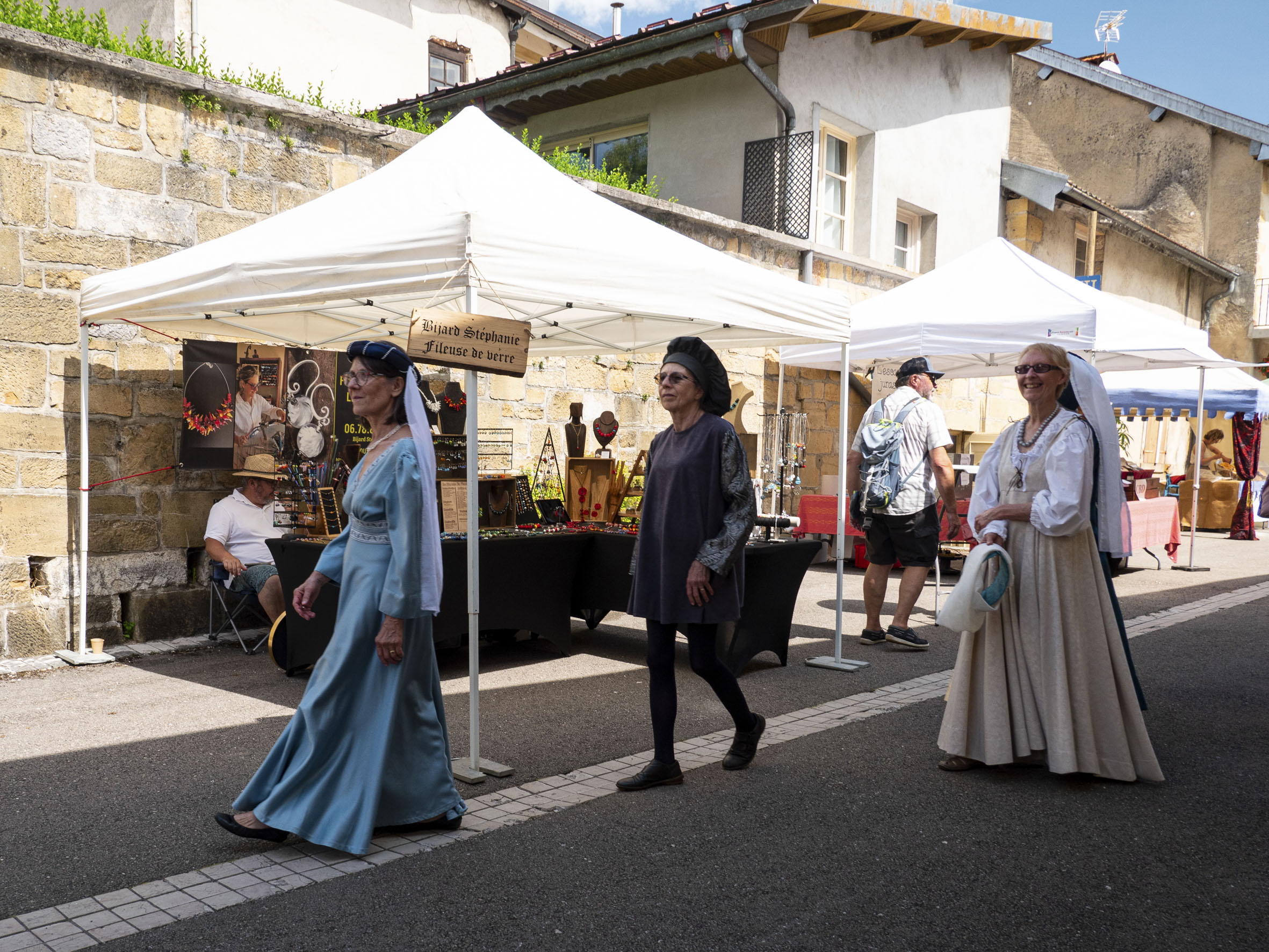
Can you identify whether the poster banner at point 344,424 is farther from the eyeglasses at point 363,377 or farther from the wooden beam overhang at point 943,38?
the wooden beam overhang at point 943,38

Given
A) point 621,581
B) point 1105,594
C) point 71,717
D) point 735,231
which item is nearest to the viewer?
point 1105,594

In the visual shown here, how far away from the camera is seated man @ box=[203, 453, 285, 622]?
694 centimetres

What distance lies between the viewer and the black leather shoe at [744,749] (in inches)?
184

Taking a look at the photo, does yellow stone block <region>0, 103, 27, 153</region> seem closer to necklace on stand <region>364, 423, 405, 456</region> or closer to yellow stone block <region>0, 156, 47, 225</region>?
yellow stone block <region>0, 156, 47, 225</region>

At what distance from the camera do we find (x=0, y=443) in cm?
647

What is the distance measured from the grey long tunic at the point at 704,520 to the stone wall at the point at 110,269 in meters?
4.29

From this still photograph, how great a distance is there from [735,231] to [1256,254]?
1701 cm

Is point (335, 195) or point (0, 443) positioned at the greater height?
point (335, 195)

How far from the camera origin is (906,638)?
7.54 meters

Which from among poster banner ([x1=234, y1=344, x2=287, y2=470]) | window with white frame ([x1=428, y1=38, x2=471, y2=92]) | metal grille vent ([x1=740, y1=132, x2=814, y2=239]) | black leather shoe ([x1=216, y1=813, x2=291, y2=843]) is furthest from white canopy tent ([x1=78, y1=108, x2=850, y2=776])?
window with white frame ([x1=428, y1=38, x2=471, y2=92])

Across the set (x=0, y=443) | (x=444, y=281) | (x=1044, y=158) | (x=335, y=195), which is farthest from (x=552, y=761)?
(x=1044, y=158)

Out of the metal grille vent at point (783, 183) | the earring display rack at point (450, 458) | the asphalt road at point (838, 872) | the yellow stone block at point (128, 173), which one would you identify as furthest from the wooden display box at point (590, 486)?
the metal grille vent at point (783, 183)

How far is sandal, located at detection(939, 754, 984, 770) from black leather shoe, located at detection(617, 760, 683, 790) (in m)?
1.18

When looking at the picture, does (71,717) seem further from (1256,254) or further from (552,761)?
(1256,254)
